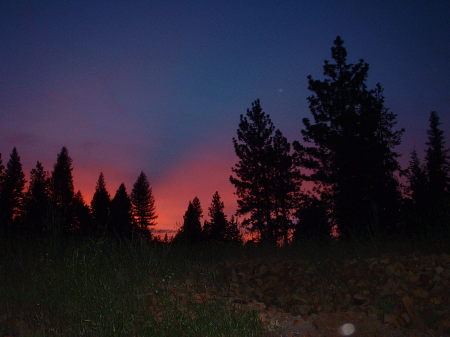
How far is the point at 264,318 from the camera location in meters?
4.88

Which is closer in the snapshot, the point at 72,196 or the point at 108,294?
the point at 108,294

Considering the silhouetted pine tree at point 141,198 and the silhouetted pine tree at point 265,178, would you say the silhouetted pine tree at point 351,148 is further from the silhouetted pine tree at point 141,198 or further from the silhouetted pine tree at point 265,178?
the silhouetted pine tree at point 141,198

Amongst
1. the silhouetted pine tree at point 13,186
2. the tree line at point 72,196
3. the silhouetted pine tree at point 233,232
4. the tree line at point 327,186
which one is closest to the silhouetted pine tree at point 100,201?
the tree line at point 72,196

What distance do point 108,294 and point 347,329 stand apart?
→ 318 cm

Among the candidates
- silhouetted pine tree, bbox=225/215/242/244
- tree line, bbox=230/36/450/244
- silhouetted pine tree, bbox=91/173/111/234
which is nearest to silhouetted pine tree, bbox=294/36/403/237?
tree line, bbox=230/36/450/244

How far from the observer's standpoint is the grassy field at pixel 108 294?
447cm

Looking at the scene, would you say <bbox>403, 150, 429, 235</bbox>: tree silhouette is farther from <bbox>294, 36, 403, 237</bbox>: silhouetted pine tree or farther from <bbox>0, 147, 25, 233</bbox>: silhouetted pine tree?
<bbox>0, 147, 25, 233</bbox>: silhouetted pine tree

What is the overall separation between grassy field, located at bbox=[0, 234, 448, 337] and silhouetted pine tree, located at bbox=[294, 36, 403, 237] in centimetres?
1079

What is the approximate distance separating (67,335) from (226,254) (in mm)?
6778

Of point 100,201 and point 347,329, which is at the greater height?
point 100,201

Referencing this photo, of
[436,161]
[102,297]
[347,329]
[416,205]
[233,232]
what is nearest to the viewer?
[347,329]

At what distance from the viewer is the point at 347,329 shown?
466 centimetres

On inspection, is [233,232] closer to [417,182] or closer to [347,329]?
[347,329]

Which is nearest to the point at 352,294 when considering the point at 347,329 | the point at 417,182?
the point at 347,329
